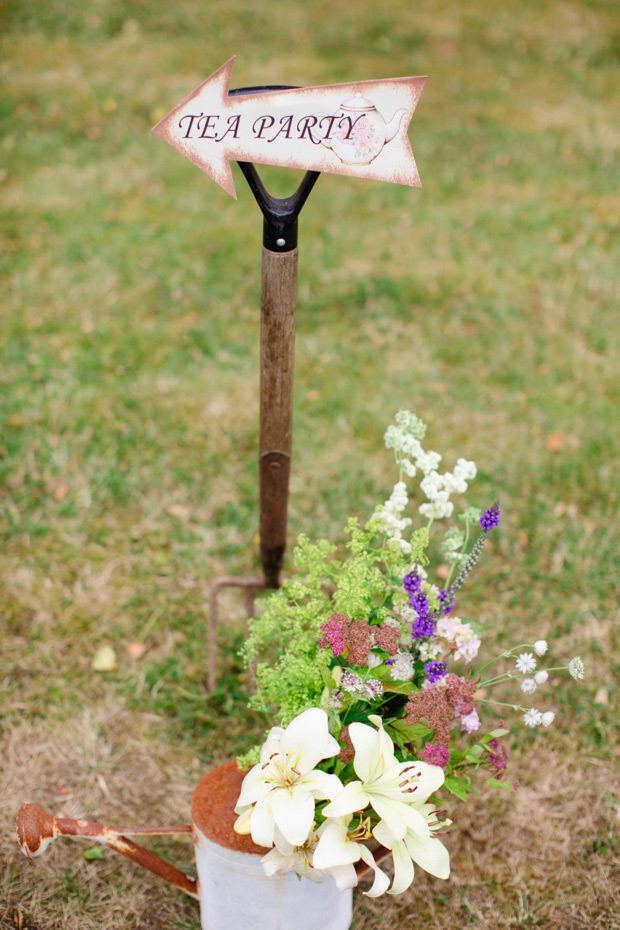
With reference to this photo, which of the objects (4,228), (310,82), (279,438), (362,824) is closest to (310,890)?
(362,824)

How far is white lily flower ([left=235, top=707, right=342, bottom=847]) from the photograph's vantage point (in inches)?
44.0

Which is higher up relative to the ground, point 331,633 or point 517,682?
point 331,633

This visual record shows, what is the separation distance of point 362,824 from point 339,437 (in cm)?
207

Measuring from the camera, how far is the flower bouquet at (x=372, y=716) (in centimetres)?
113

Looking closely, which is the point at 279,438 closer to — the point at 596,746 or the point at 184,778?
the point at 184,778

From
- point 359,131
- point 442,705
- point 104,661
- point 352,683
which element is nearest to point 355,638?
point 352,683

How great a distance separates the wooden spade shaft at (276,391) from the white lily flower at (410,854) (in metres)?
0.88

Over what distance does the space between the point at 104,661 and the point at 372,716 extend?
1411 mm

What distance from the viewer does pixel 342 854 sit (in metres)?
1.10

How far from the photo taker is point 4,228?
410 centimetres

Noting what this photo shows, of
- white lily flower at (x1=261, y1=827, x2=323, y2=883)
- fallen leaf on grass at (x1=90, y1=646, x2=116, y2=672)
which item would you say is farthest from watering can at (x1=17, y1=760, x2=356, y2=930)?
fallen leaf on grass at (x1=90, y1=646, x2=116, y2=672)

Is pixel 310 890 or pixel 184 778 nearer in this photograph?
pixel 310 890

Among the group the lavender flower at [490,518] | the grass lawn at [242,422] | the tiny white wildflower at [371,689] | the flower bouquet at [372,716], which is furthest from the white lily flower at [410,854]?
the grass lawn at [242,422]

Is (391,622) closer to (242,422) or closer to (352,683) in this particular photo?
(352,683)
